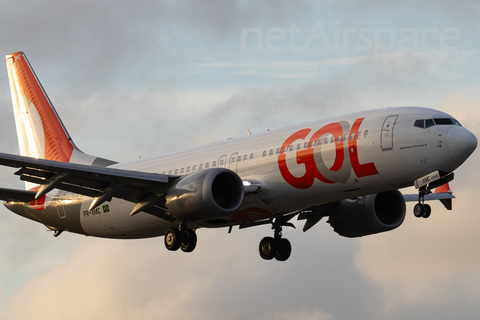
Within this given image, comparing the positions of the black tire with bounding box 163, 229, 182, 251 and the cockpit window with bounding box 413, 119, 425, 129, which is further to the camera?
the black tire with bounding box 163, 229, 182, 251

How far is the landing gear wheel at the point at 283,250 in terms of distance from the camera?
31.9 m

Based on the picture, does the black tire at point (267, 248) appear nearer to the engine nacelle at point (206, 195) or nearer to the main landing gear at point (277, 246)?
the main landing gear at point (277, 246)

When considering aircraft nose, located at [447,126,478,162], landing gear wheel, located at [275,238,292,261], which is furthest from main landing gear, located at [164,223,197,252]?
aircraft nose, located at [447,126,478,162]

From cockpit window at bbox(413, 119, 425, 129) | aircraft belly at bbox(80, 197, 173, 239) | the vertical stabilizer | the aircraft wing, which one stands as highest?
the vertical stabilizer

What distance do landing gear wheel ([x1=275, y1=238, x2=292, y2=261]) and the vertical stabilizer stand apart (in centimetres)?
1318

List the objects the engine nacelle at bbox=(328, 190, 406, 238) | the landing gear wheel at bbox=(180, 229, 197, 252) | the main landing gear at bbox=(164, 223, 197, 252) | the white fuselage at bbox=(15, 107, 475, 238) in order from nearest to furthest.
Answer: the white fuselage at bbox=(15, 107, 475, 238) < the main landing gear at bbox=(164, 223, 197, 252) < the landing gear wheel at bbox=(180, 229, 197, 252) < the engine nacelle at bbox=(328, 190, 406, 238)

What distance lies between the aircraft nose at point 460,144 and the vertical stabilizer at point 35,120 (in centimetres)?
2179

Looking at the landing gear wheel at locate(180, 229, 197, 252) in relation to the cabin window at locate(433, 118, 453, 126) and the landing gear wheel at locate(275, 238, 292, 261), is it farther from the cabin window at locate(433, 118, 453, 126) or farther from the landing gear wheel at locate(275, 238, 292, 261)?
the cabin window at locate(433, 118, 453, 126)

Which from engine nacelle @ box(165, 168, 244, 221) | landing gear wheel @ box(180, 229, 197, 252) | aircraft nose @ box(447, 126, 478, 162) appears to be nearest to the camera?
aircraft nose @ box(447, 126, 478, 162)

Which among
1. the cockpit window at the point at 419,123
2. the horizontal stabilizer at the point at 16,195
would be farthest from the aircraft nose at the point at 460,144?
the horizontal stabilizer at the point at 16,195

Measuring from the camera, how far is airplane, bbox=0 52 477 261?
2395cm

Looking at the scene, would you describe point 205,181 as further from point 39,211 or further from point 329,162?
point 39,211

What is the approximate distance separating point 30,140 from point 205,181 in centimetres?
1713

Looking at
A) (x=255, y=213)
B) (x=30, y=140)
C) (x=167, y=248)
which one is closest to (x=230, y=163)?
(x=255, y=213)
